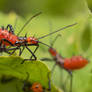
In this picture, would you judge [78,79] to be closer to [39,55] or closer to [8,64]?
[39,55]

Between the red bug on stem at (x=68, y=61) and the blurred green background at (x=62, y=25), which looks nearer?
the blurred green background at (x=62, y=25)

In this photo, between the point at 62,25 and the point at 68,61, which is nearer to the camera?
the point at 68,61

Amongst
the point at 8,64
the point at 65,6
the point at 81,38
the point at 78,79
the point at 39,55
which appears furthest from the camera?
the point at 65,6

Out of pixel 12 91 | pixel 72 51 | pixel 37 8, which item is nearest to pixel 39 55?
pixel 72 51

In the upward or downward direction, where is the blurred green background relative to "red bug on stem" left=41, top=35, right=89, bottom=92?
upward

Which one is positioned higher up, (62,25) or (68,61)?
(62,25)

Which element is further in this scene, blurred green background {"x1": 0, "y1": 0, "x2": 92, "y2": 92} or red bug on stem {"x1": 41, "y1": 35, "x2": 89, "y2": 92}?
red bug on stem {"x1": 41, "y1": 35, "x2": 89, "y2": 92}

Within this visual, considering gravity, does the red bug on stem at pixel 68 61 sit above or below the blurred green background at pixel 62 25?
below

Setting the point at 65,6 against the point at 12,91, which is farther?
the point at 65,6
